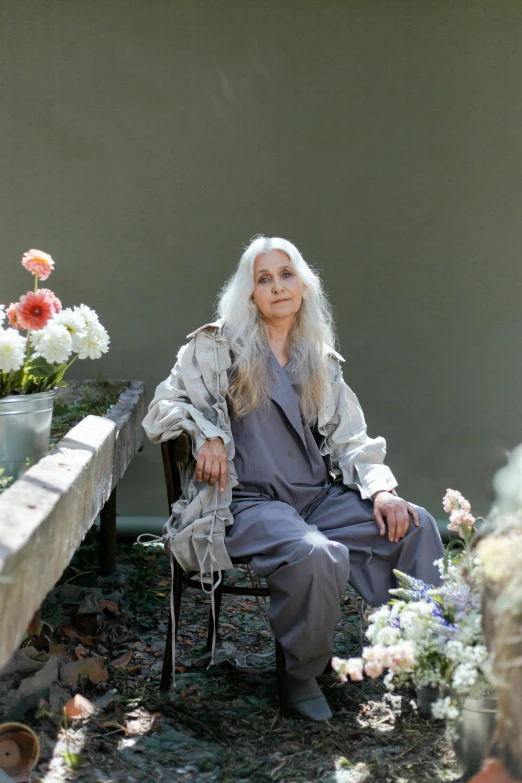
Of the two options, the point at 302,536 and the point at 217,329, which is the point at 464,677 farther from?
the point at 217,329

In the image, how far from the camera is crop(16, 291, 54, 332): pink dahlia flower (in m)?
3.02

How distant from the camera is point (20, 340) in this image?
9.51 feet

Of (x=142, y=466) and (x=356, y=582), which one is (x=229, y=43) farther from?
(x=356, y=582)

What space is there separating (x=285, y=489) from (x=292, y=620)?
588 millimetres

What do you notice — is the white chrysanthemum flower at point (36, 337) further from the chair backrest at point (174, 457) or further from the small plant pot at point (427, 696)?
the small plant pot at point (427, 696)

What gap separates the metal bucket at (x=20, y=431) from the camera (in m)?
2.91

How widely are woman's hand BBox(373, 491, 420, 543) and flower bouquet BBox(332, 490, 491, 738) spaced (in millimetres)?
469

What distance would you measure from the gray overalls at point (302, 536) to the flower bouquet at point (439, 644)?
Result: 38 centimetres

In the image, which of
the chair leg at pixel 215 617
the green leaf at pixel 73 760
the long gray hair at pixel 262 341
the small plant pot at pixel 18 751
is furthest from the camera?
the long gray hair at pixel 262 341

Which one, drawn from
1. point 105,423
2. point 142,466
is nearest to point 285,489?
point 105,423

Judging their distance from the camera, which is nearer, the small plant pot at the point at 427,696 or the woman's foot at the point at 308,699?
the small plant pot at the point at 427,696

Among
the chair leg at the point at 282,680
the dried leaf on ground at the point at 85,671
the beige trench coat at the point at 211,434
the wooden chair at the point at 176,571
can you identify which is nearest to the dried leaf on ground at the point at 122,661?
the dried leaf on ground at the point at 85,671

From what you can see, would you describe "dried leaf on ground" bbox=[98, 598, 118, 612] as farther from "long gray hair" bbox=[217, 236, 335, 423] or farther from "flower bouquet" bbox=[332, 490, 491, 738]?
"flower bouquet" bbox=[332, 490, 491, 738]

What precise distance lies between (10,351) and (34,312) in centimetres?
22
